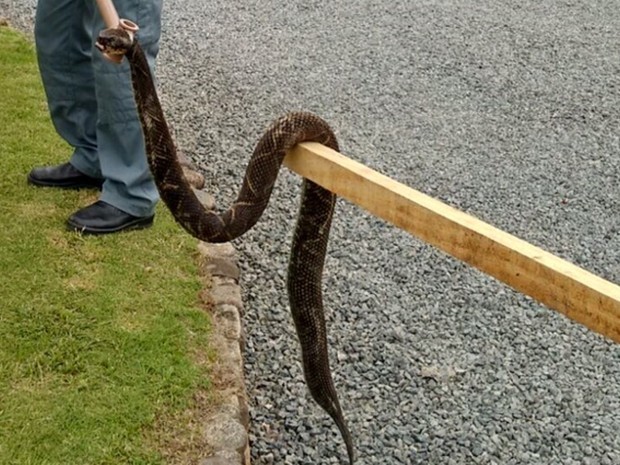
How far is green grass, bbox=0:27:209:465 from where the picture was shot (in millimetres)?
2957

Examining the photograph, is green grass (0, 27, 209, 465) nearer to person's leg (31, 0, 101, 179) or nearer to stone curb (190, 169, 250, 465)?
stone curb (190, 169, 250, 465)

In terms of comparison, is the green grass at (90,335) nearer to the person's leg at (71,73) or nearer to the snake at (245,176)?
the person's leg at (71,73)

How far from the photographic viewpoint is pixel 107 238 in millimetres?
4035

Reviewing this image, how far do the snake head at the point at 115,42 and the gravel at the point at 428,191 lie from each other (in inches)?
61.6

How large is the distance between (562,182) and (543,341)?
5.91ft

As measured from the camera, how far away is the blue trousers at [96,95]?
379cm

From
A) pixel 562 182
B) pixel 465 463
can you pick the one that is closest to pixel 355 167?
pixel 465 463

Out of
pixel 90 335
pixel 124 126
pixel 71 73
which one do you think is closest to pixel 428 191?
pixel 124 126

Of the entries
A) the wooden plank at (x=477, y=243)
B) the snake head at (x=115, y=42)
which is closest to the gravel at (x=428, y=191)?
the wooden plank at (x=477, y=243)

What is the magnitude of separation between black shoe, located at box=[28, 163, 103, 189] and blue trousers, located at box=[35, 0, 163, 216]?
0.04 m

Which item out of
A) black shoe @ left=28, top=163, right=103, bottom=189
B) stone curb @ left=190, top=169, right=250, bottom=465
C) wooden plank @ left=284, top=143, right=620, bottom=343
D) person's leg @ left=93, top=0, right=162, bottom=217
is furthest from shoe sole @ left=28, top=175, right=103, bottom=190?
wooden plank @ left=284, top=143, right=620, bottom=343

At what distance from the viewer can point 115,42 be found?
236 cm

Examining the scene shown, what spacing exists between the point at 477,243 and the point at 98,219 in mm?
2375

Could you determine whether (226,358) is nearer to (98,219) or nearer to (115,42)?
(98,219)
